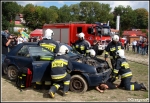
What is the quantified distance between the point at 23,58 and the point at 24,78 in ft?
2.51

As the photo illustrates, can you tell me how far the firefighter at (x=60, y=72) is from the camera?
17.8 ft

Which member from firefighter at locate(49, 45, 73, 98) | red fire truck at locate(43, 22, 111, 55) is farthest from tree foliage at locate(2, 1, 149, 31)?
firefighter at locate(49, 45, 73, 98)

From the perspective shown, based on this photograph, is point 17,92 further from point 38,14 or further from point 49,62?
point 38,14

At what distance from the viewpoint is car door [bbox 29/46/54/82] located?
5.87m

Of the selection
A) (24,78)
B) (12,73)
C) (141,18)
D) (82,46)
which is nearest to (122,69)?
(82,46)

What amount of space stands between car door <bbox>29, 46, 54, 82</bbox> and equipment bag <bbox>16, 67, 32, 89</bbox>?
132 millimetres

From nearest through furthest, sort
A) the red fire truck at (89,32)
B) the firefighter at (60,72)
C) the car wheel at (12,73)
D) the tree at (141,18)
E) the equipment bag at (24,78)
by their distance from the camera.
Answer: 1. the firefighter at (60,72)
2. the equipment bag at (24,78)
3. the car wheel at (12,73)
4. the red fire truck at (89,32)
5. the tree at (141,18)

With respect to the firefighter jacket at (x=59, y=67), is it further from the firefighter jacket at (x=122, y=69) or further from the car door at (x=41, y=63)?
the firefighter jacket at (x=122, y=69)

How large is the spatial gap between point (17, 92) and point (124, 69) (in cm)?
307

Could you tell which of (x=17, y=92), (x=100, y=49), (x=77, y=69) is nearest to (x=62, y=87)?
(x=77, y=69)

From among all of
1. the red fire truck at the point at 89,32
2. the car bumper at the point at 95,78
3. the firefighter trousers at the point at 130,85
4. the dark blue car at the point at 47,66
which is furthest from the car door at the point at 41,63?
the red fire truck at the point at 89,32

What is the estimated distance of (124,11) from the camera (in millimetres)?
86438

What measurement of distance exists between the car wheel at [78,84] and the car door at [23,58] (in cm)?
132

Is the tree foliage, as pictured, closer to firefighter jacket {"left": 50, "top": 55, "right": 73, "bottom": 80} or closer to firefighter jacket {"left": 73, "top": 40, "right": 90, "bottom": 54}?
firefighter jacket {"left": 73, "top": 40, "right": 90, "bottom": 54}
